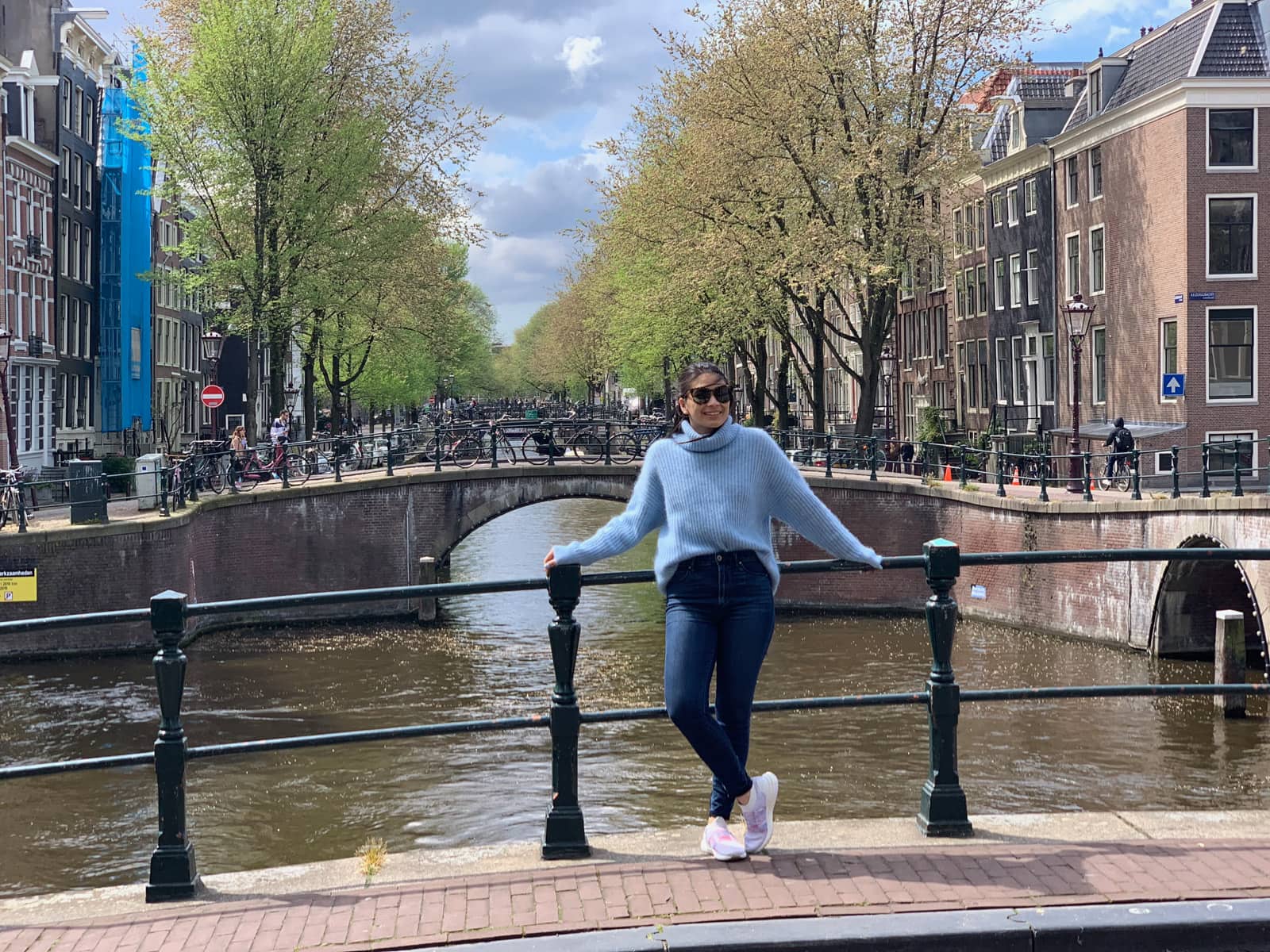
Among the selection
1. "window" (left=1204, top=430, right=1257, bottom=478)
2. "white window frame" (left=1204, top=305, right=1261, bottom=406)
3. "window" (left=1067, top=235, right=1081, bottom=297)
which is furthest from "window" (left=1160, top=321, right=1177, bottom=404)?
"window" (left=1067, top=235, right=1081, bottom=297)

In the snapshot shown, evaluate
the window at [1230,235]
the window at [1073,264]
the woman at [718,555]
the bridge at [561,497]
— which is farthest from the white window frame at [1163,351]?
the woman at [718,555]

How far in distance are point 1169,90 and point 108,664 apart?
25.8 meters

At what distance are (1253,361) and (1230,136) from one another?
5.19 meters

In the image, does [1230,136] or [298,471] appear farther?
[1230,136]

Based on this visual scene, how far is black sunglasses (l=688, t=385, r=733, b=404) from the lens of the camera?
471 centimetres

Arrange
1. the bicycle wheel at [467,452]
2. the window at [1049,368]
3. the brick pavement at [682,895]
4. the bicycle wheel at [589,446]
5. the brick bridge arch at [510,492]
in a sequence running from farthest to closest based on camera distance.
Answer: the window at [1049,368] < the bicycle wheel at [589,446] < the bicycle wheel at [467,452] < the brick bridge arch at [510,492] < the brick pavement at [682,895]

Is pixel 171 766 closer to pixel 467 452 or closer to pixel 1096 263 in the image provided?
pixel 467 452

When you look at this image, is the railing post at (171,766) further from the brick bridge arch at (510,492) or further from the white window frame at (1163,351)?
the white window frame at (1163,351)

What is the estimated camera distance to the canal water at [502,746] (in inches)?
501

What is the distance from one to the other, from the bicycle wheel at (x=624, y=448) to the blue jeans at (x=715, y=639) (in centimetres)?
2658

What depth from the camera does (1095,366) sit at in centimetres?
3612

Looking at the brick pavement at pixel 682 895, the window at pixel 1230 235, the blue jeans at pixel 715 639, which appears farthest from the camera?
the window at pixel 1230 235

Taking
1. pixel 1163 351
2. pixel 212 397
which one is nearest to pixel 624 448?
pixel 212 397

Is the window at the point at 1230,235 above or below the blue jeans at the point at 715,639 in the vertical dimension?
above
